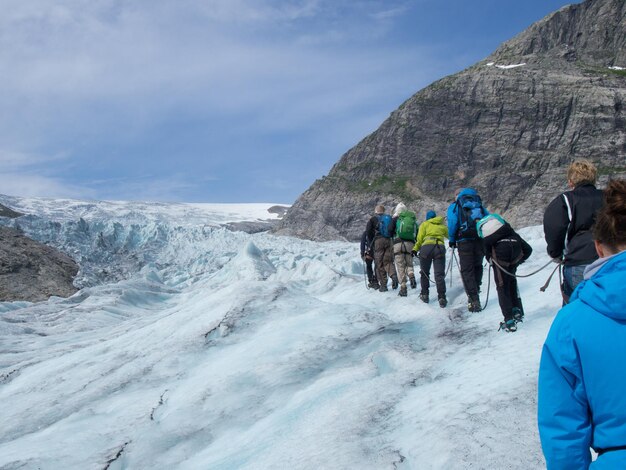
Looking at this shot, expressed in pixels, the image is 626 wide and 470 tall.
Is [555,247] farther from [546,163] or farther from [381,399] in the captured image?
[546,163]

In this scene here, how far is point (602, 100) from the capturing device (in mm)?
78688

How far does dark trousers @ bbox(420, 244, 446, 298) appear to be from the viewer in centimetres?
796

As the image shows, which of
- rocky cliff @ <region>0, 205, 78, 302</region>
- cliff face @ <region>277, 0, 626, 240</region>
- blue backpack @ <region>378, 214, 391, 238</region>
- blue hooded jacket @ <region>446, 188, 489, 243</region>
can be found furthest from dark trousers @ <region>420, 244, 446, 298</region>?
cliff face @ <region>277, 0, 626, 240</region>

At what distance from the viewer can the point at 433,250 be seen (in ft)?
26.6

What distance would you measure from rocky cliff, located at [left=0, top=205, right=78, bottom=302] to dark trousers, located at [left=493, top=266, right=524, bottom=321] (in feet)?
48.1

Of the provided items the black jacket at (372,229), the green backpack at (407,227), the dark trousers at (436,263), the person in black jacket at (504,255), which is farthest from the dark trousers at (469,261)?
the black jacket at (372,229)

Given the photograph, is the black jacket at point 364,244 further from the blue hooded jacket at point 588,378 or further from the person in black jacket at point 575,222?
the blue hooded jacket at point 588,378

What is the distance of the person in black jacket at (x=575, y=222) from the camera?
13.3ft

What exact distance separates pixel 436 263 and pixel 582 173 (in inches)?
154

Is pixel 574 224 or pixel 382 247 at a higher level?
pixel 574 224

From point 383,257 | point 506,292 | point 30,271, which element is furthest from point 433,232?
point 30,271

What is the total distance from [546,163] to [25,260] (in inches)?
3102

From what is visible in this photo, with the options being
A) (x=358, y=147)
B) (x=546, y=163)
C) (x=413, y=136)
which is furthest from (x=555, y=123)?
(x=358, y=147)

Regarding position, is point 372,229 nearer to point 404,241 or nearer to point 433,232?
point 404,241
